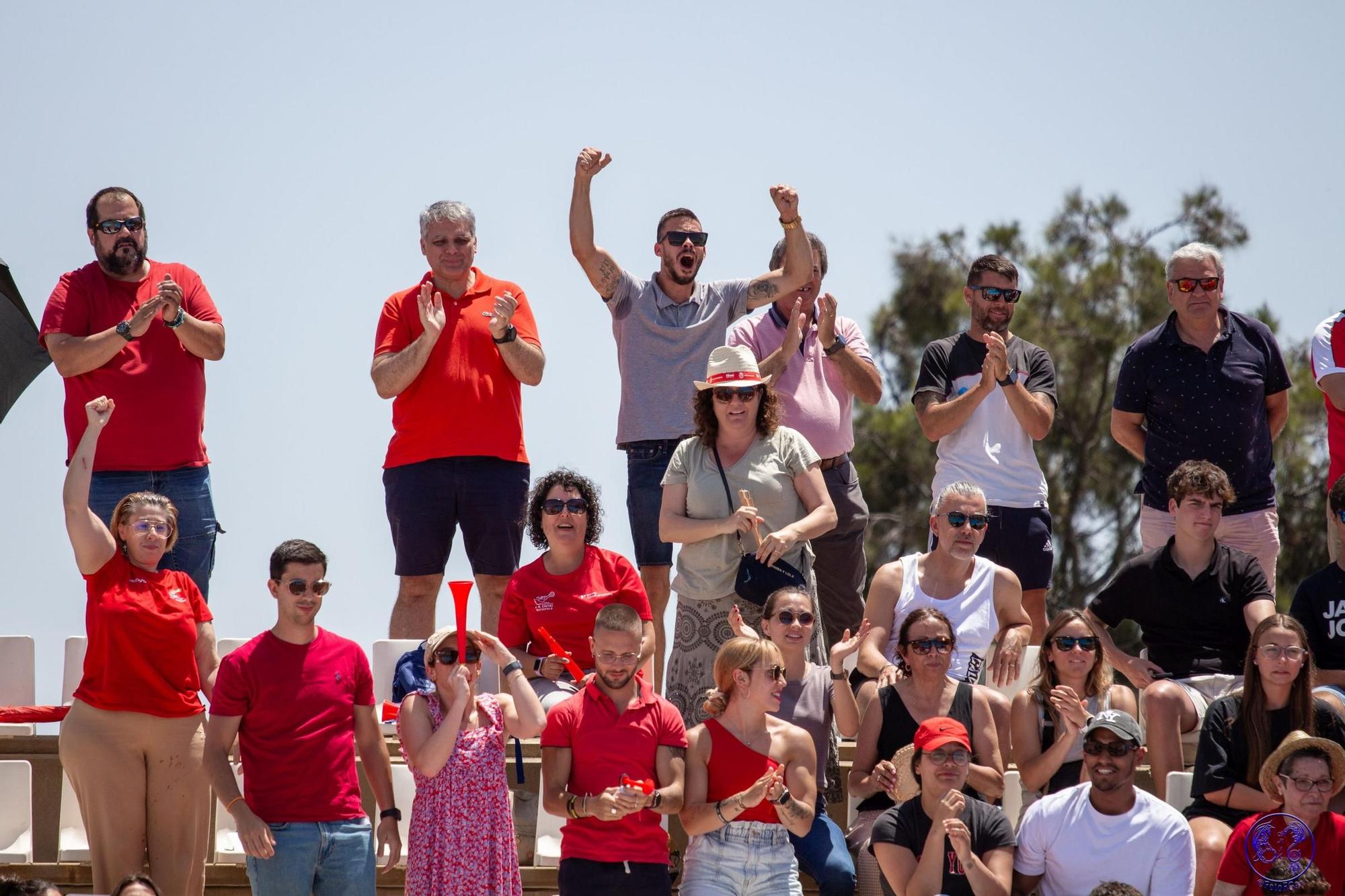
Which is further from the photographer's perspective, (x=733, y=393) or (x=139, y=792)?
(x=733, y=393)

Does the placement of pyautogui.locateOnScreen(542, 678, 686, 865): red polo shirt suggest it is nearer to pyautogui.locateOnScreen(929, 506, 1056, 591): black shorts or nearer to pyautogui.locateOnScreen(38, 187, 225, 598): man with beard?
pyautogui.locateOnScreen(38, 187, 225, 598): man with beard

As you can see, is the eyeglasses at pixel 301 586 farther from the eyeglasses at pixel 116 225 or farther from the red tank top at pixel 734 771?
the eyeglasses at pixel 116 225

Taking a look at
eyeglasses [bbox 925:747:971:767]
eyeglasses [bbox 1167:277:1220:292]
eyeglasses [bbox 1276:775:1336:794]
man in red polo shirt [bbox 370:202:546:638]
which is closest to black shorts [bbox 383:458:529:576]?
man in red polo shirt [bbox 370:202:546:638]

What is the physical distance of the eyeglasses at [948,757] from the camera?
6.07 metres

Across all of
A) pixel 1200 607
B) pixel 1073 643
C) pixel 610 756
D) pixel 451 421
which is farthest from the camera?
pixel 451 421

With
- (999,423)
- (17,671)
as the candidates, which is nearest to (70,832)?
(17,671)

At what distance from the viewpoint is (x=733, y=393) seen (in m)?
7.29

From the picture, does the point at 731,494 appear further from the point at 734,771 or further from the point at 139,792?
the point at 139,792

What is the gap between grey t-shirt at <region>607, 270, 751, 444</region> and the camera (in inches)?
313

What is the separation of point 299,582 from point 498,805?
1.05m

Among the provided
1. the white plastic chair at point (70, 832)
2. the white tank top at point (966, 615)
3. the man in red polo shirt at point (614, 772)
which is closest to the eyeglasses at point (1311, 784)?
the white tank top at point (966, 615)

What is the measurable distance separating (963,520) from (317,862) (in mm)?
2909

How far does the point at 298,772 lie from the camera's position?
19.9ft

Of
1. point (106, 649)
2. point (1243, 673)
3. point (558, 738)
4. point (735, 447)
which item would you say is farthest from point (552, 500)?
point (1243, 673)
